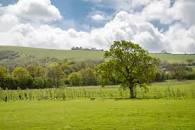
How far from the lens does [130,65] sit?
3868 inches

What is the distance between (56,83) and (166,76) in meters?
60.9

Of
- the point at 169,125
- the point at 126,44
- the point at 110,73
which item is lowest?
the point at 169,125

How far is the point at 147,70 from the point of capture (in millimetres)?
96438

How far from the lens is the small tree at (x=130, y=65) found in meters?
96.5

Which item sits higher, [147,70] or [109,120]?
[147,70]

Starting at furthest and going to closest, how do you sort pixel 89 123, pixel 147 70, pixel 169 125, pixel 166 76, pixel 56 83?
pixel 166 76
pixel 56 83
pixel 147 70
pixel 89 123
pixel 169 125

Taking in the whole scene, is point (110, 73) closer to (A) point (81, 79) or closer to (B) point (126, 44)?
(B) point (126, 44)

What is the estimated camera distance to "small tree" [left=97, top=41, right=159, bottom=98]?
9650cm

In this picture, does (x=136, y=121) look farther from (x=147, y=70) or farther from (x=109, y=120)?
(x=147, y=70)

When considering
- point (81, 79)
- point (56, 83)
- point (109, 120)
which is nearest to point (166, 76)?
point (81, 79)

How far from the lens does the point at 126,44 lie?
99.0 m

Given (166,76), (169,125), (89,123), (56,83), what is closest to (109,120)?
(89,123)

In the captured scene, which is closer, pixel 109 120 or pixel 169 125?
pixel 169 125

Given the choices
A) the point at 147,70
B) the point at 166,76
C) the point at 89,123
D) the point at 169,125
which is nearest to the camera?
the point at 169,125
